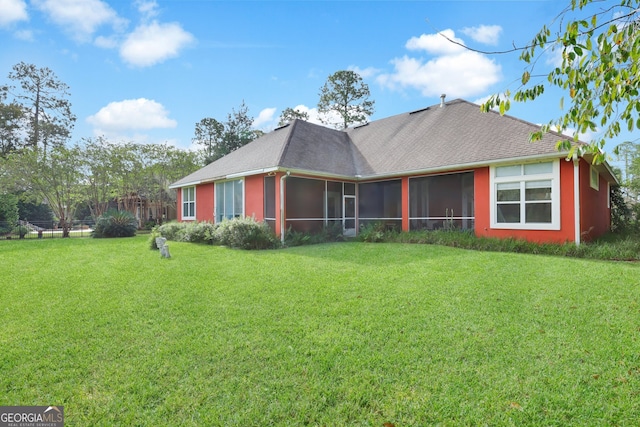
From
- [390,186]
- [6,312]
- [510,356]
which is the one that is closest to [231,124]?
[390,186]

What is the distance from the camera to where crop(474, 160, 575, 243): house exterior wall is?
9422mm

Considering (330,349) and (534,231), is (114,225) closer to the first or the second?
(330,349)

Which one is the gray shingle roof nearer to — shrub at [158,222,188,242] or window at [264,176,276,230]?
window at [264,176,276,230]

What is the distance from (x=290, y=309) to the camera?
4.54m

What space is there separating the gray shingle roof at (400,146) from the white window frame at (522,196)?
2.22ft

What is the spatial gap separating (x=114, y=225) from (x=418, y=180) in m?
16.1

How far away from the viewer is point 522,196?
10.3 m

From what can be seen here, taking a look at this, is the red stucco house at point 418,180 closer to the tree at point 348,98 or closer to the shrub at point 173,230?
the shrub at point 173,230

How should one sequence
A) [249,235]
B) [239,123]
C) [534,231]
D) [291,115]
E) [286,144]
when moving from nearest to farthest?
[534,231], [249,235], [286,144], [291,115], [239,123]

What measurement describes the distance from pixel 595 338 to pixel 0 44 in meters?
20.7

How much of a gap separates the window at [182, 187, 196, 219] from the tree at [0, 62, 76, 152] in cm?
1940

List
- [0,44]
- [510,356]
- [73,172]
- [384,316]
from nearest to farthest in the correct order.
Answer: [510,356], [384,316], [0,44], [73,172]

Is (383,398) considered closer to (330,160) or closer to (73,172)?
(330,160)

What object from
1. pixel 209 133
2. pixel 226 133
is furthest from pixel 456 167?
pixel 209 133
